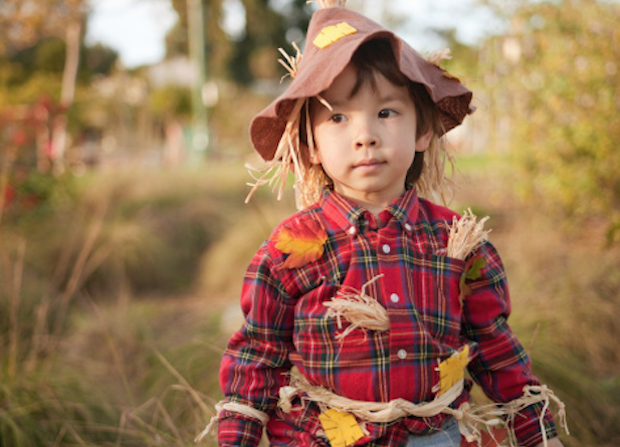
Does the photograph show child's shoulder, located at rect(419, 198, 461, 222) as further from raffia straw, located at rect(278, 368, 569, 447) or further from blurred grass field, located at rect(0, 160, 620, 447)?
raffia straw, located at rect(278, 368, 569, 447)

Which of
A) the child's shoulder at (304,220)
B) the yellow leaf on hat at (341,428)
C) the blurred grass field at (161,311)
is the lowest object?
the blurred grass field at (161,311)

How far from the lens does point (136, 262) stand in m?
6.91

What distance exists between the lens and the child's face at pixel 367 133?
1.79m

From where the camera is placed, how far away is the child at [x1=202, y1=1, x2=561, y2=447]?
5.66 feet

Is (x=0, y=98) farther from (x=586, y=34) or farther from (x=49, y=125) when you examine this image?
(x=586, y=34)

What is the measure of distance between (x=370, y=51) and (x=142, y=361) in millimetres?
2980

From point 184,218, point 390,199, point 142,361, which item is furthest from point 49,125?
point 390,199

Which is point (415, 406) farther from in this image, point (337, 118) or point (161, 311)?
point (161, 311)

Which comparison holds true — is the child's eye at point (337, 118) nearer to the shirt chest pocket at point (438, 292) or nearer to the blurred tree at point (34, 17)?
the shirt chest pocket at point (438, 292)

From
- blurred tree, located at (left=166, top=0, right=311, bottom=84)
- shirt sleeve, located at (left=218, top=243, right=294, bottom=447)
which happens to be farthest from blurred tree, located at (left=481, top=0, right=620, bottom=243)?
blurred tree, located at (left=166, top=0, right=311, bottom=84)

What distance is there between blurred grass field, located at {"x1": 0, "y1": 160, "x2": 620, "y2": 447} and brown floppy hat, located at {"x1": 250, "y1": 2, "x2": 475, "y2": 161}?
11.3 inches

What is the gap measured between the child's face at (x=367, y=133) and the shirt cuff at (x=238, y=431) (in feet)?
2.09

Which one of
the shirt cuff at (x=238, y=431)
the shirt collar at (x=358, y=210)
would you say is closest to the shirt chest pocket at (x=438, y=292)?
the shirt collar at (x=358, y=210)

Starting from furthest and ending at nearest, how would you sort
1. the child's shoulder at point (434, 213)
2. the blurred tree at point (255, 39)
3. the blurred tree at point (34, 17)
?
1. the blurred tree at point (255, 39)
2. the blurred tree at point (34, 17)
3. the child's shoulder at point (434, 213)
